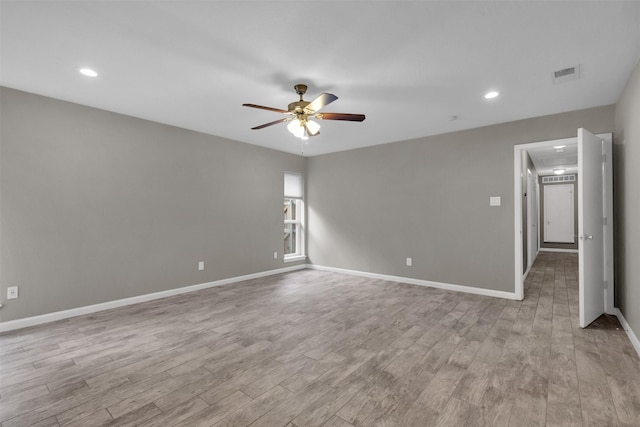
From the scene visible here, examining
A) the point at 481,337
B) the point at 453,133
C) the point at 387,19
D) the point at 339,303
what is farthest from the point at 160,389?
the point at 453,133

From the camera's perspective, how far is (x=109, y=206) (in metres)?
3.85

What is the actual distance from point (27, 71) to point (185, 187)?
2159 millimetres

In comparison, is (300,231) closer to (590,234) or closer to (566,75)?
(590,234)

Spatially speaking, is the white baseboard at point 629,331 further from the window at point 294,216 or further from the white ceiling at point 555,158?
the window at point 294,216

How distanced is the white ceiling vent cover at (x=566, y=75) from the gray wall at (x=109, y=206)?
448 cm

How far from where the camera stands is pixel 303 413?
1.81 m

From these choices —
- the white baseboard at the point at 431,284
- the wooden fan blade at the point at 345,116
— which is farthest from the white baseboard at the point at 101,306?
the wooden fan blade at the point at 345,116

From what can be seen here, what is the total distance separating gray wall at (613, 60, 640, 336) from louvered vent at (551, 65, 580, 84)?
1.41 feet

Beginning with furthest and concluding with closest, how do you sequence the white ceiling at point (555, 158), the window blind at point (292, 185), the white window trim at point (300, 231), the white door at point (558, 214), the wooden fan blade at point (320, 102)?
the white door at point (558, 214)
the white window trim at point (300, 231)
the window blind at point (292, 185)
the white ceiling at point (555, 158)
the wooden fan blade at point (320, 102)

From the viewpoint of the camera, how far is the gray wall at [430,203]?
4.26 metres

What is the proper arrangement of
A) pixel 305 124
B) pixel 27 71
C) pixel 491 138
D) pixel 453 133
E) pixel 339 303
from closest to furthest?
pixel 27 71 → pixel 305 124 → pixel 339 303 → pixel 491 138 → pixel 453 133

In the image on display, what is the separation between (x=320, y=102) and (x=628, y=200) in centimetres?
318

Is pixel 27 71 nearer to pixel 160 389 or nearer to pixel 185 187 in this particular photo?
pixel 185 187

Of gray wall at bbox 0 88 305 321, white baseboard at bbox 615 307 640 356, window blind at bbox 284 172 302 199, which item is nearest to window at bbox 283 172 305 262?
window blind at bbox 284 172 302 199
